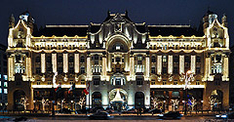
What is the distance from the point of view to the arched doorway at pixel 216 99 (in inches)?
2775

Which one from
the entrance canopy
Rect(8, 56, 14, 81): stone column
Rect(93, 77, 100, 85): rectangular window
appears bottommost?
the entrance canopy

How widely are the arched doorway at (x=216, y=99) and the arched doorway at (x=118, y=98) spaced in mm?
25593

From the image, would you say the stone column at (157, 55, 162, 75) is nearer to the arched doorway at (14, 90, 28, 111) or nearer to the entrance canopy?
the entrance canopy

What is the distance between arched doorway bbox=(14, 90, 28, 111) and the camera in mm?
71000

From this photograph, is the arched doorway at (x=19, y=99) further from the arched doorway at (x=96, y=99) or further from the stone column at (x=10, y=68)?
the arched doorway at (x=96, y=99)

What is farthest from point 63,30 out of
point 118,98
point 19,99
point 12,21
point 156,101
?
point 156,101

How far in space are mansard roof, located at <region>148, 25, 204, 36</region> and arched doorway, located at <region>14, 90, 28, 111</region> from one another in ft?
147

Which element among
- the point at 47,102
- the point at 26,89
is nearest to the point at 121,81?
the point at 47,102

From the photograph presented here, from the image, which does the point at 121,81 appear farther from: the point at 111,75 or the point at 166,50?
the point at 166,50

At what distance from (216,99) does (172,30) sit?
26.4 metres

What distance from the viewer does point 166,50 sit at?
73.9 meters

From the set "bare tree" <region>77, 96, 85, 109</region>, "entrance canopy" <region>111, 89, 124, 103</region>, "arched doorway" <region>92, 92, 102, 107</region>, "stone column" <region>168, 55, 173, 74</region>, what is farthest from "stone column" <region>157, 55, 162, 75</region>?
"bare tree" <region>77, 96, 85, 109</region>

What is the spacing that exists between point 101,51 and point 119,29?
29.1 feet

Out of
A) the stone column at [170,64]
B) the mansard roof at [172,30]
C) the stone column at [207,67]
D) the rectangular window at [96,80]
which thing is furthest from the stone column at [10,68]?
the stone column at [207,67]
